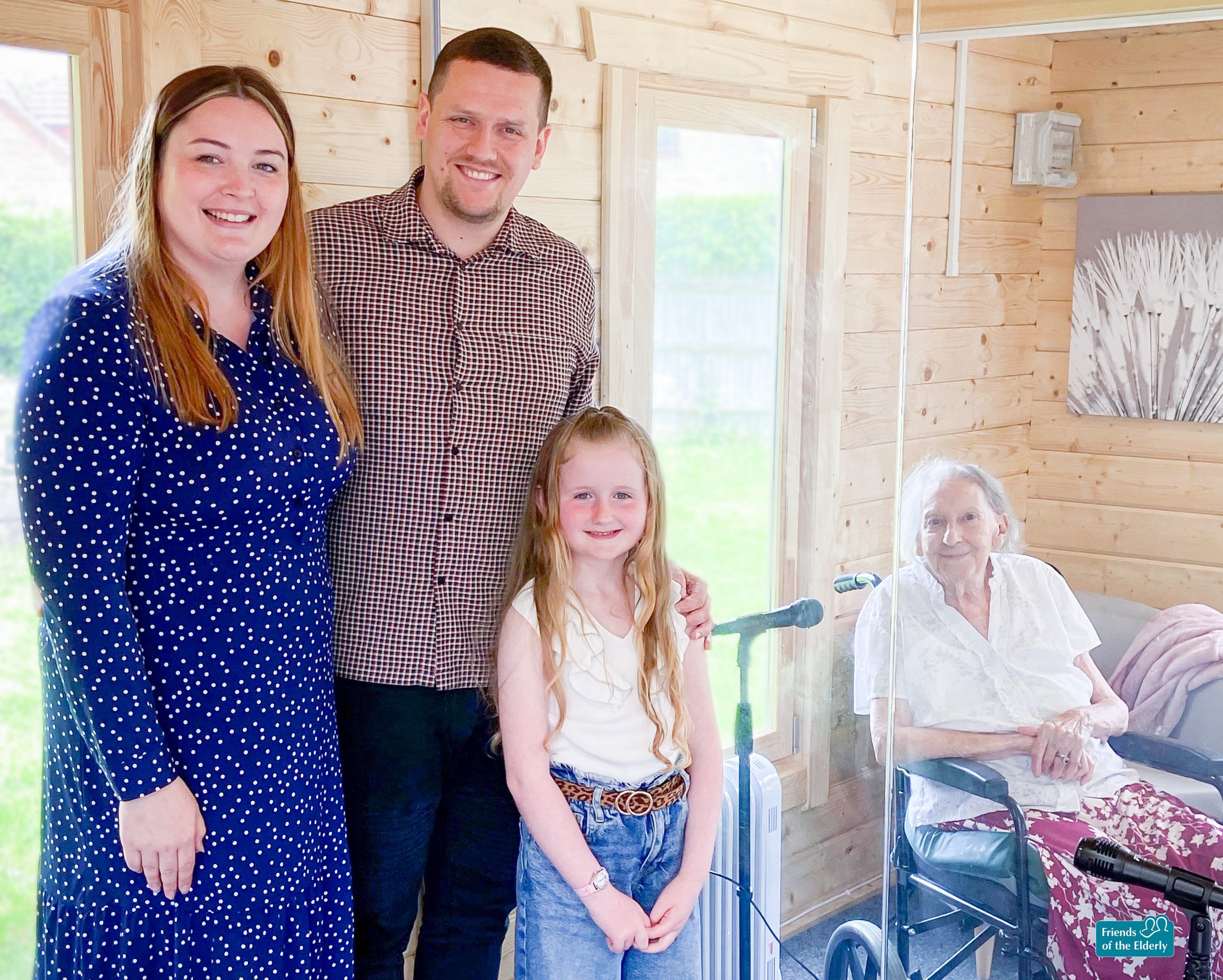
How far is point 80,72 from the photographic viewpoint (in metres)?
1.50

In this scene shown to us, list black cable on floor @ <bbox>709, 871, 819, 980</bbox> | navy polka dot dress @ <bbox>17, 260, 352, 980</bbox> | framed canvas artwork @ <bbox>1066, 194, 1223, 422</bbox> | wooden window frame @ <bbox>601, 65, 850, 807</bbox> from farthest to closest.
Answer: black cable on floor @ <bbox>709, 871, 819, 980</bbox>
wooden window frame @ <bbox>601, 65, 850, 807</bbox>
framed canvas artwork @ <bbox>1066, 194, 1223, 422</bbox>
navy polka dot dress @ <bbox>17, 260, 352, 980</bbox>

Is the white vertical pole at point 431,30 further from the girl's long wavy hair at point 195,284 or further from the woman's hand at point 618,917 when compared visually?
the woman's hand at point 618,917

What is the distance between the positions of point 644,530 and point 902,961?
0.77 m

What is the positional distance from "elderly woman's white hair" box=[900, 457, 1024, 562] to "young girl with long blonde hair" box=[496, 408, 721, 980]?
0.35m

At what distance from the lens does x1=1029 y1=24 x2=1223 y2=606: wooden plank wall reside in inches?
56.9

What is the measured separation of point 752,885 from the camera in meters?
1.80

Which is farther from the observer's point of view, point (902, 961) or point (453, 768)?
point (902, 961)

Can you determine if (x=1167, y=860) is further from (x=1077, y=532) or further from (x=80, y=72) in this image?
(x=80, y=72)

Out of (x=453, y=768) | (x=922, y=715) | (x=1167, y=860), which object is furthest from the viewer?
(x=922, y=715)

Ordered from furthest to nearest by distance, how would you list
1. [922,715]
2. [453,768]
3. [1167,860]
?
[922,715], [453,768], [1167,860]

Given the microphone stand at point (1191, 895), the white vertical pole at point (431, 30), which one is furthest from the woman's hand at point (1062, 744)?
the white vertical pole at point (431, 30)

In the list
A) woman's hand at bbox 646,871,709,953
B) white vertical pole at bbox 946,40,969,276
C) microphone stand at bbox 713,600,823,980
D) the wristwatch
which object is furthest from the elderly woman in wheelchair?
the wristwatch

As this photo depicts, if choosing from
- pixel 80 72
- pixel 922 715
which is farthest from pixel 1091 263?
pixel 80 72

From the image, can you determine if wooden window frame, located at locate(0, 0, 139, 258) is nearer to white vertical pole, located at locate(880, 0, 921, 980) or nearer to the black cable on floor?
white vertical pole, located at locate(880, 0, 921, 980)
